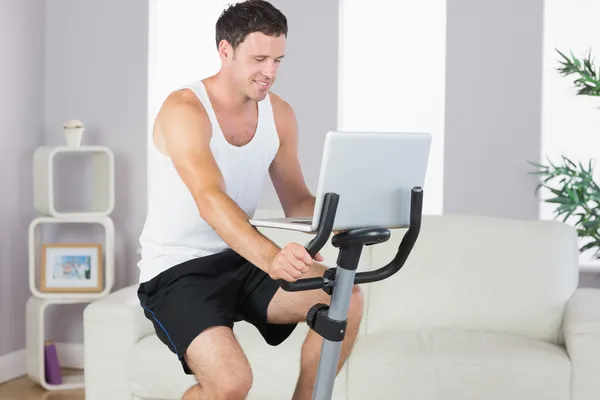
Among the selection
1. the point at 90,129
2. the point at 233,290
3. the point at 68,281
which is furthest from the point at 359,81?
the point at 233,290

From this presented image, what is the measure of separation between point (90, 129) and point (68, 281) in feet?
2.88

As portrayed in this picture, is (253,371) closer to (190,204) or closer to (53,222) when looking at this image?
(190,204)

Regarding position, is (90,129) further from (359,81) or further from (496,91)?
(496,91)

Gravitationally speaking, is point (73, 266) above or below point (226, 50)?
below

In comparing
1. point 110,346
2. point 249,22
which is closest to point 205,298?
point 249,22

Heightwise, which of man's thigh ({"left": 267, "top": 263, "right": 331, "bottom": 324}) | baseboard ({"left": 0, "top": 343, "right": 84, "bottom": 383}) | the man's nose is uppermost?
the man's nose

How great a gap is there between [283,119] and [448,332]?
1365 millimetres

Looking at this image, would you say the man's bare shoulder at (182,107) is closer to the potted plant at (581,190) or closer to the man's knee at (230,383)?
the man's knee at (230,383)

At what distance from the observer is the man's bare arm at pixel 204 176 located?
84.5 inches

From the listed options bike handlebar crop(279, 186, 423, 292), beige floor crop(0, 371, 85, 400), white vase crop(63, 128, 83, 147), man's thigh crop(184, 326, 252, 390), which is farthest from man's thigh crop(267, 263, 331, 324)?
white vase crop(63, 128, 83, 147)

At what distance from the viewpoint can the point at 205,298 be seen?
2391 mm

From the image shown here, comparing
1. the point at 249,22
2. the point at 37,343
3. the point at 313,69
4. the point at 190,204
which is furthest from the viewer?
the point at 313,69

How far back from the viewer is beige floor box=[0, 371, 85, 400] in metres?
4.37

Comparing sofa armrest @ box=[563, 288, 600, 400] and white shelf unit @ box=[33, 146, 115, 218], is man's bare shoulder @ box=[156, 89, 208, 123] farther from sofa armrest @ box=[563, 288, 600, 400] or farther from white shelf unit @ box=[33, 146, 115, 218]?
white shelf unit @ box=[33, 146, 115, 218]
